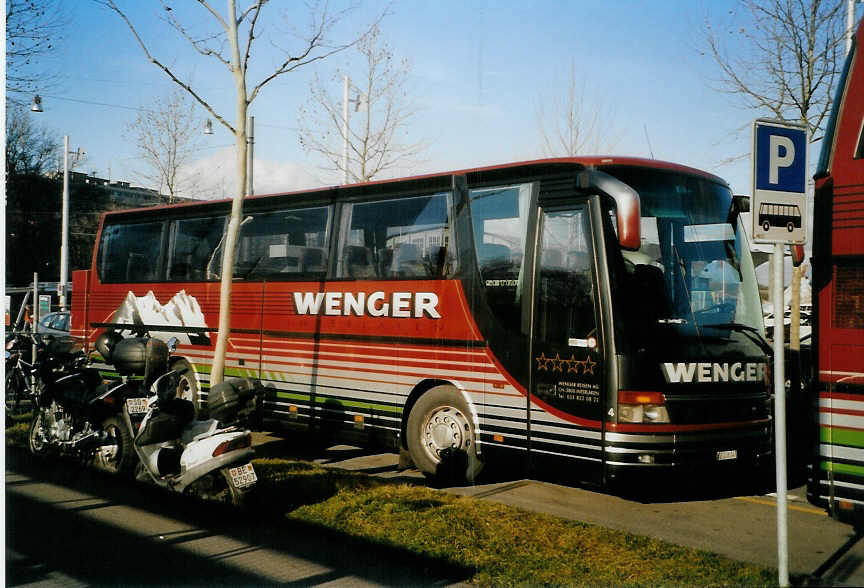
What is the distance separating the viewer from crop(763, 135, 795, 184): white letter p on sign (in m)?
5.36

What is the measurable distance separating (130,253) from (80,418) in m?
5.32

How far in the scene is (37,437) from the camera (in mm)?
9570

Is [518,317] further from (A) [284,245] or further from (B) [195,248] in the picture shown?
(B) [195,248]

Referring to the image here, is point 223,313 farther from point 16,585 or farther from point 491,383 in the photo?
point 16,585

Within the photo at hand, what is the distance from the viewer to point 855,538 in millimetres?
7051

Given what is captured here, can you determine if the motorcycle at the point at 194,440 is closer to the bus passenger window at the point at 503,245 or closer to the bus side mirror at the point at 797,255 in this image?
the bus passenger window at the point at 503,245

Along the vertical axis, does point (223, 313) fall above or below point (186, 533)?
above

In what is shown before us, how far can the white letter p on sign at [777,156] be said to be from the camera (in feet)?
17.6

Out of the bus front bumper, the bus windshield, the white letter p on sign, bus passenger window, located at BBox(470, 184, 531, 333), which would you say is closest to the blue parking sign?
the white letter p on sign

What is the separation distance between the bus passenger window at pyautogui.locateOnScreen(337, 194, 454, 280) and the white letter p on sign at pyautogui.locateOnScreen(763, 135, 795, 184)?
4369 millimetres

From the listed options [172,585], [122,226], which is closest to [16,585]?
[172,585]

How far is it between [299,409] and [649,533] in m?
5.24

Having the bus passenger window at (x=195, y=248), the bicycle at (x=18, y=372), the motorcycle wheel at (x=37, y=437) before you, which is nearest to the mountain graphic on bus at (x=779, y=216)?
the motorcycle wheel at (x=37, y=437)

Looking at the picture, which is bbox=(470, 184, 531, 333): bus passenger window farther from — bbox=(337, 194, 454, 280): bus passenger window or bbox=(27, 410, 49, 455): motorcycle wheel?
bbox=(27, 410, 49, 455): motorcycle wheel
